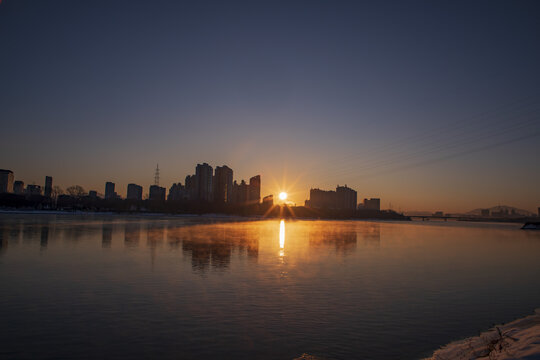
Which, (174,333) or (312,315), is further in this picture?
(312,315)

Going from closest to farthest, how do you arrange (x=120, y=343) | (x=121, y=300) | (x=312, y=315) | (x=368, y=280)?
(x=120, y=343) < (x=312, y=315) < (x=121, y=300) < (x=368, y=280)

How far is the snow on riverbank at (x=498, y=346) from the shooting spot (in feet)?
32.7

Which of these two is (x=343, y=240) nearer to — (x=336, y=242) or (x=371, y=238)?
(x=336, y=242)

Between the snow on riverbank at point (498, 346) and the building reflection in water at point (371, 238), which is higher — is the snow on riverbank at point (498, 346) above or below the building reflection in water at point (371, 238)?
above

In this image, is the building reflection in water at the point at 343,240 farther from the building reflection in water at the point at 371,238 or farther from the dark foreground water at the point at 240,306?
the dark foreground water at the point at 240,306

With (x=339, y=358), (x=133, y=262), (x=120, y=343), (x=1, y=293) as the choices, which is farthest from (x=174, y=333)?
(x=133, y=262)

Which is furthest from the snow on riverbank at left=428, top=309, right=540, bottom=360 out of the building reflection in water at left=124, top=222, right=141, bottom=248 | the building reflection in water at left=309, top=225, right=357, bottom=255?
the building reflection in water at left=124, top=222, right=141, bottom=248

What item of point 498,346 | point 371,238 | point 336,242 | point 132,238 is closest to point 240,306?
point 498,346

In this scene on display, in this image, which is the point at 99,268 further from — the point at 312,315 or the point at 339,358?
the point at 339,358

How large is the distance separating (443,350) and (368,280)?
1173 centimetres

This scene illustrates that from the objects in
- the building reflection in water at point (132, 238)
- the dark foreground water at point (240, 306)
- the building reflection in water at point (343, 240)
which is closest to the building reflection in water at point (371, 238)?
the building reflection in water at point (343, 240)

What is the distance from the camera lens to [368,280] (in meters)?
22.9

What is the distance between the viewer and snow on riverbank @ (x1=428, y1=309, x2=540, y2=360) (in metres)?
9.97

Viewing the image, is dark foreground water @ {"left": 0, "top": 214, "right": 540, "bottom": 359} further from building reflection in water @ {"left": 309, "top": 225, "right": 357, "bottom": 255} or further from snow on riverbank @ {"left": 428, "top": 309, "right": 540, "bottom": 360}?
building reflection in water @ {"left": 309, "top": 225, "right": 357, "bottom": 255}
